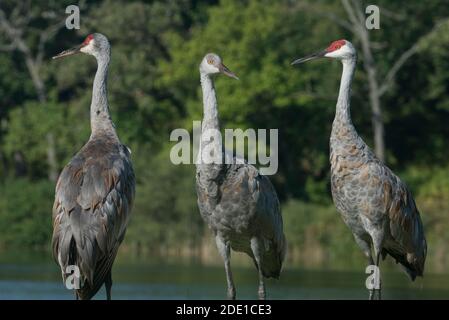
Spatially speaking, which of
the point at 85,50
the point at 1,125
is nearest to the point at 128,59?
the point at 1,125

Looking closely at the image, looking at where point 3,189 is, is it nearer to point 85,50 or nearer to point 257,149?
point 257,149

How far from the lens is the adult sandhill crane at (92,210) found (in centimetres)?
1323

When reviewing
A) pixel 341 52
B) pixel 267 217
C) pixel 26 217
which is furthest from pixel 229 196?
pixel 26 217

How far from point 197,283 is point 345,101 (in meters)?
9.34

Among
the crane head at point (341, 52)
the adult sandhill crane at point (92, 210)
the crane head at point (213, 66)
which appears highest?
the crane head at point (341, 52)

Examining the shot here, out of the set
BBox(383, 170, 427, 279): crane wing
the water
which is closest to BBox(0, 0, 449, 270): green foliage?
the water

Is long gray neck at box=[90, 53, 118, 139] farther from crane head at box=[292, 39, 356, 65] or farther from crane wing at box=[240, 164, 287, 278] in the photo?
crane head at box=[292, 39, 356, 65]

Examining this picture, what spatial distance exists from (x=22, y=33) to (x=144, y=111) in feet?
16.5

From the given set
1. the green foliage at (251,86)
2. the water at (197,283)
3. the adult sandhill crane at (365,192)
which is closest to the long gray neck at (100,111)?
the adult sandhill crane at (365,192)

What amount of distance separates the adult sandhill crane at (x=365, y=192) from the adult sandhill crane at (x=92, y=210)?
2435mm

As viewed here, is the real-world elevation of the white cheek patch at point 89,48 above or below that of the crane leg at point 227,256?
above

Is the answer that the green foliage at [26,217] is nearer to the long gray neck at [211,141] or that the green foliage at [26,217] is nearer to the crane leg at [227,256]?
the crane leg at [227,256]

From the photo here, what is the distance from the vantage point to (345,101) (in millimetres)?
→ 15445

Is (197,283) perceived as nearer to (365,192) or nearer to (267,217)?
(267,217)
